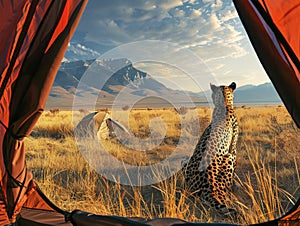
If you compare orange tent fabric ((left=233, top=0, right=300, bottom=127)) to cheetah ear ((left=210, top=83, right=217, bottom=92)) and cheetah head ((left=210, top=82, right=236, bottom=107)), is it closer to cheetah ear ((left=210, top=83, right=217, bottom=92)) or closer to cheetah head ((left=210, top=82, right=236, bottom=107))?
cheetah head ((left=210, top=82, right=236, bottom=107))

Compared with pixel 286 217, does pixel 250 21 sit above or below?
above

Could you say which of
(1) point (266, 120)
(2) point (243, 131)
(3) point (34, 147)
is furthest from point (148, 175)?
(1) point (266, 120)

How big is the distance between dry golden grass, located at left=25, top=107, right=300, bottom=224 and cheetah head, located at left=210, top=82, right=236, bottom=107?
0.44m

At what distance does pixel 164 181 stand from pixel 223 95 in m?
1.15

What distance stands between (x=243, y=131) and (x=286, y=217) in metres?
8.10

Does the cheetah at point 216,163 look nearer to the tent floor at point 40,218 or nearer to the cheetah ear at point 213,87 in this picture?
the cheetah ear at point 213,87

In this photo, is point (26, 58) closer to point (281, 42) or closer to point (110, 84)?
point (281, 42)

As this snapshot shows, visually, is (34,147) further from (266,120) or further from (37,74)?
(266,120)

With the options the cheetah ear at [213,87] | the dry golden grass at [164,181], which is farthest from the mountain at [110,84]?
the cheetah ear at [213,87]

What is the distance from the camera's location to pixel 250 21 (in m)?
1.29

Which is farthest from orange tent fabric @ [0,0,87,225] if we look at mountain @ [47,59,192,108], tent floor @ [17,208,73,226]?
mountain @ [47,59,192,108]

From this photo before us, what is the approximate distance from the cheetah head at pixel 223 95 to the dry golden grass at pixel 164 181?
1.44ft

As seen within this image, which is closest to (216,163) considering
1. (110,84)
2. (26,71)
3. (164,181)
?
(164,181)

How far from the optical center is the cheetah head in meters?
2.69
